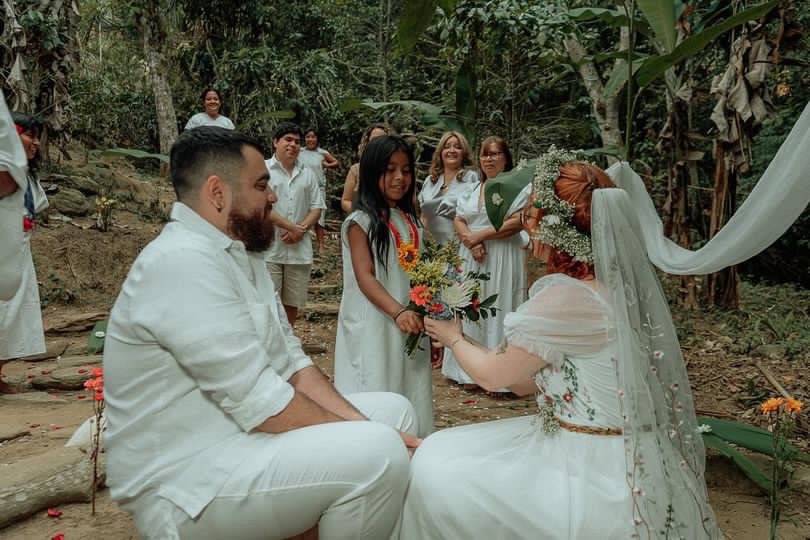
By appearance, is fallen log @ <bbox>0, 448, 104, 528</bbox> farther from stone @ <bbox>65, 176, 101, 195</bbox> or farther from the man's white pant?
stone @ <bbox>65, 176, 101, 195</bbox>

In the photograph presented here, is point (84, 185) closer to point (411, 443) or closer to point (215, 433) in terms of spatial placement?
point (411, 443)

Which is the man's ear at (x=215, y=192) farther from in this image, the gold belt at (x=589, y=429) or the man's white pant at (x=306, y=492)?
the gold belt at (x=589, y=429)

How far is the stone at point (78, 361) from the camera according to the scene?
5.74 metres

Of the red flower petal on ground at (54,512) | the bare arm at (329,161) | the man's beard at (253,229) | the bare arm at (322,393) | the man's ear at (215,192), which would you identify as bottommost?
the red flower petal on ground at (54,512)

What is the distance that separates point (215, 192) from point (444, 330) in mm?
990

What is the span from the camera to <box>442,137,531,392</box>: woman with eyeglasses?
5352mm

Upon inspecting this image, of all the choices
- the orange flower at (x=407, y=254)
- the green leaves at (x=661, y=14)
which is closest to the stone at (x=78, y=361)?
the orange flower at (x=407, y=254)

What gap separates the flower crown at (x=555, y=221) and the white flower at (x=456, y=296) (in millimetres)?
490

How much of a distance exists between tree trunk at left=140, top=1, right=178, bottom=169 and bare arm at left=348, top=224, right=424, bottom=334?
924 cm

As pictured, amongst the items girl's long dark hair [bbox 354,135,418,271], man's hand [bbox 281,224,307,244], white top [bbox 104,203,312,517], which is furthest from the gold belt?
man's hand [bbox 281,224,307,244]

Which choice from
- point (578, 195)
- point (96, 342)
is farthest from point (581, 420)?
point (96, 342)

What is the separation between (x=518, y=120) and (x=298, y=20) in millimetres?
5032

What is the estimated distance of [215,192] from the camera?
221 cm

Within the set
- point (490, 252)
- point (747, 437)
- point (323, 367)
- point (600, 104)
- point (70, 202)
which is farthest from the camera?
point (70, 202)
